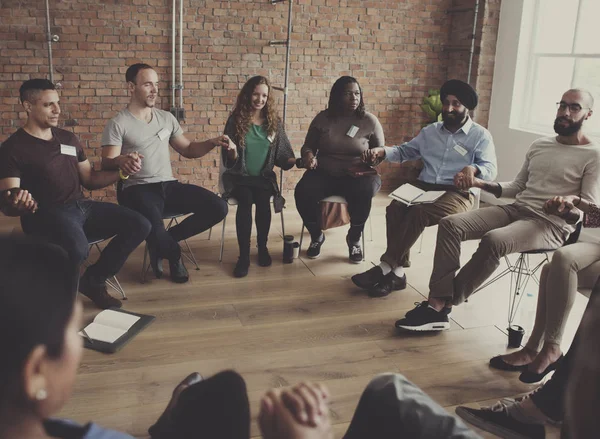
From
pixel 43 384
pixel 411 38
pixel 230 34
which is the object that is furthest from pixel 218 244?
pixel 43 384

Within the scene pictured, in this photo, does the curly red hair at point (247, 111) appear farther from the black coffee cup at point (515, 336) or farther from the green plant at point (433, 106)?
the green plant at point (433, 106)

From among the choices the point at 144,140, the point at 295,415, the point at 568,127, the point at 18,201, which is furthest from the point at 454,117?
the point at 295,415

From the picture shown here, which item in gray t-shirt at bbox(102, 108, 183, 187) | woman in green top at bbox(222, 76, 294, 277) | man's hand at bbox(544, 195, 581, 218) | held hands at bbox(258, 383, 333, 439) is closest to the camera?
held hands at bbox(258, 383, 333, 439)

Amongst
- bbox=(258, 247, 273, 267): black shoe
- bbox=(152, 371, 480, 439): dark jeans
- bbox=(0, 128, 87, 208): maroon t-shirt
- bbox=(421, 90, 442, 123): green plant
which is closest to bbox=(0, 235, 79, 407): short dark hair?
bbox=(152, 371, 480, 439): dark jeans

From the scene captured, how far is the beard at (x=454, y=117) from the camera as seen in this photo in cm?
359

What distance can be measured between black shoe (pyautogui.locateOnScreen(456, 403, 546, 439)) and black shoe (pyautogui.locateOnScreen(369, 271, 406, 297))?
49.9 inches

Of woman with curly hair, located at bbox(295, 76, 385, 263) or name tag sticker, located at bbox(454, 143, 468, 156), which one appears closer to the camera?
name tag sticker, located at bbox(454, 143, 468, 156)

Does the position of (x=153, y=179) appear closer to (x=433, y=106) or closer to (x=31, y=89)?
(x=31, y=89)

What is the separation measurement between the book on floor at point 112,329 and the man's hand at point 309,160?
1633 millimetres

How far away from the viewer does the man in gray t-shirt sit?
142 inches

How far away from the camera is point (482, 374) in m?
2.72

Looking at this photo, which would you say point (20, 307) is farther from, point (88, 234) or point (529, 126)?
point (529, 126)

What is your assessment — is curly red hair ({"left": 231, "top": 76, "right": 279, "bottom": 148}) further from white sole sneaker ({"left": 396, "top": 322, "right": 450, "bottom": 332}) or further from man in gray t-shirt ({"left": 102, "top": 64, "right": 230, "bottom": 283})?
white sole sneaker ({"left": 396, "top": 322, "right": 450, "bottom": 332})

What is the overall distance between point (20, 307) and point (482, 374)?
245 centimetres
